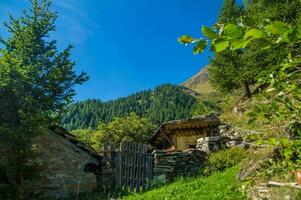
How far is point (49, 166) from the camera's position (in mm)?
13625

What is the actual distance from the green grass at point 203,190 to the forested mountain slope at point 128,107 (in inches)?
5060

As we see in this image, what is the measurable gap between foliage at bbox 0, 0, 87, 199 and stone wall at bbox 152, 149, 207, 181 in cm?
450

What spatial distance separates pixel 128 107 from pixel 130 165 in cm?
15692

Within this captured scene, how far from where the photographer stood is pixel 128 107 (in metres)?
171

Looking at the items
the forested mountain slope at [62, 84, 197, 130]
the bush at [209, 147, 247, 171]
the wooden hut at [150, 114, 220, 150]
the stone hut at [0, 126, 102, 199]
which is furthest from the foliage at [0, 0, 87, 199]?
the forested mountain slope at [62, 84, 197, 130]

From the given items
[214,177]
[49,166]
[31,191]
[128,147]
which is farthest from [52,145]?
[214,177]

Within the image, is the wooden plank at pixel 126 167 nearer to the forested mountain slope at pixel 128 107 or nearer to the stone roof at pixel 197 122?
the stone roof at pixel 197 122

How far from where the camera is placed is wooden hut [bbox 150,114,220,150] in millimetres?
21578

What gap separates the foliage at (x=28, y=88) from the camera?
12125mm

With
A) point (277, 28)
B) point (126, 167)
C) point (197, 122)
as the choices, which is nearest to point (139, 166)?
point (126, 167)

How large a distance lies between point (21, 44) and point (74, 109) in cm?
16381

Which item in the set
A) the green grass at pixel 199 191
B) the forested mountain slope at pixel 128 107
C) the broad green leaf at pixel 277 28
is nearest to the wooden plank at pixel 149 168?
the green grass at pixel 199 191

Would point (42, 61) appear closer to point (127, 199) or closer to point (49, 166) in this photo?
point (49, 166)

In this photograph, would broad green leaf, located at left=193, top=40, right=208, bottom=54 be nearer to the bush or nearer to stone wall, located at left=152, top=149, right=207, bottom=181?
stone wall, located at left=152, top=149, right=207, bottom=181
